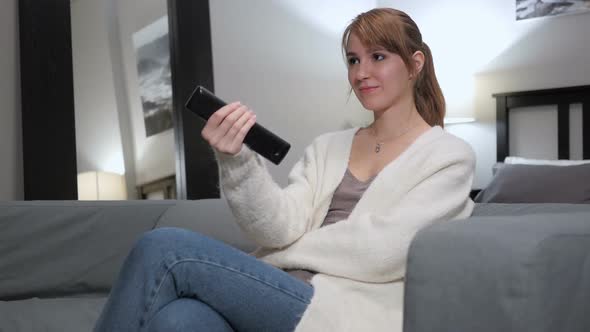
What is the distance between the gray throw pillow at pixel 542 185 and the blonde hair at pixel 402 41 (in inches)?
74.9

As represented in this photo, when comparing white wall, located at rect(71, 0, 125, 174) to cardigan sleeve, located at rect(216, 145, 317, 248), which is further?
white wall, located at rect(71, 0, 125, 174)

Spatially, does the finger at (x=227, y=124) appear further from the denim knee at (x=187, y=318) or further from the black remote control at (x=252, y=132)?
the denim knee at (x=187, y=318)

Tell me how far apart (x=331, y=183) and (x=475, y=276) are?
510 millimetres

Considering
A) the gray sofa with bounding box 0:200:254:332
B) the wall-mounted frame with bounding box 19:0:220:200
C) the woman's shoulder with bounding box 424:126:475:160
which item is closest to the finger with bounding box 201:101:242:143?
the woman's shoulder with bounding box 424:126:475:160

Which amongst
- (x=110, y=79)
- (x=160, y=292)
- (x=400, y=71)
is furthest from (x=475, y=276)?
(x=110, y=79)

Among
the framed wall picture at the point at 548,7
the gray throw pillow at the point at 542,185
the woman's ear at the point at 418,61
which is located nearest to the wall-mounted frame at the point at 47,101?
the woman's ear at the point at 418,61

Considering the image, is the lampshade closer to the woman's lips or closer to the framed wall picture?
the woman's lips

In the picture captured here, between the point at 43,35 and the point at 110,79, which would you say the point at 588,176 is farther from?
the point at 43,35

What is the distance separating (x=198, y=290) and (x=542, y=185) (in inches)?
99.4

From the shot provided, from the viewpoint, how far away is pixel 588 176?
310 cm

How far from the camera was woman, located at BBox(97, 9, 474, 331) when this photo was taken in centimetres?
100

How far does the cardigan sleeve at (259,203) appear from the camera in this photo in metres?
1.15

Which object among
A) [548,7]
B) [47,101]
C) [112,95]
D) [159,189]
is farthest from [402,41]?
[548,7]

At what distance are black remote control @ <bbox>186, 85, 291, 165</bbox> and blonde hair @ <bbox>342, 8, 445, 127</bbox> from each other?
322 mm
